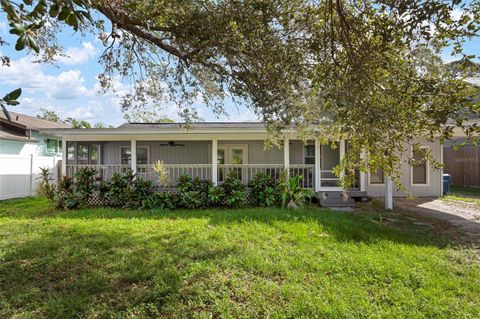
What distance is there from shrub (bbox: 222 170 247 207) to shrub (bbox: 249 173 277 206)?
0.40 meters

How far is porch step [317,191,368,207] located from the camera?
1050cm

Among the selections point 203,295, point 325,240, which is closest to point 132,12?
point 203,295

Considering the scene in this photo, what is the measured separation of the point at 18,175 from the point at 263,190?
33.1ft

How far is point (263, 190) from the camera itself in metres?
10.3

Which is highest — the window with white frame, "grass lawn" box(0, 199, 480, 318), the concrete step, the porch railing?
the window with white frame

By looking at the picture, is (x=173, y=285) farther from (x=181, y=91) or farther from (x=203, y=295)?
(x=181, y=91)

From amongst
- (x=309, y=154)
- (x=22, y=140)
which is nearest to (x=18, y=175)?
(x=22, y=140)

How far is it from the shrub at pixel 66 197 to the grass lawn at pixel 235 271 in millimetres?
2286

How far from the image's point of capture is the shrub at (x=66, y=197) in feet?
31.6

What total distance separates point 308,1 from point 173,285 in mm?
4756

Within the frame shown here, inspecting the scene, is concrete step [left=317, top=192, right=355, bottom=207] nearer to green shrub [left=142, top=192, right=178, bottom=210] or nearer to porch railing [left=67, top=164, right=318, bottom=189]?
porch railing [left=67, top=164, right=318, bottom=189]

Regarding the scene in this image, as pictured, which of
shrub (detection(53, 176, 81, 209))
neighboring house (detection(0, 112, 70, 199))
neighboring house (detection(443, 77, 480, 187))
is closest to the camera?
shrub (detection(53, 176, 81, 209))

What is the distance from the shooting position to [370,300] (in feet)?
12.3

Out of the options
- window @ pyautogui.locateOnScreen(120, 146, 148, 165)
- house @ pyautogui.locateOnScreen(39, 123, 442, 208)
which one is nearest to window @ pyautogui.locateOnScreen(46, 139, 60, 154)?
house @ pyautogui.locateOnScreen(39, 123, 442, 208)
